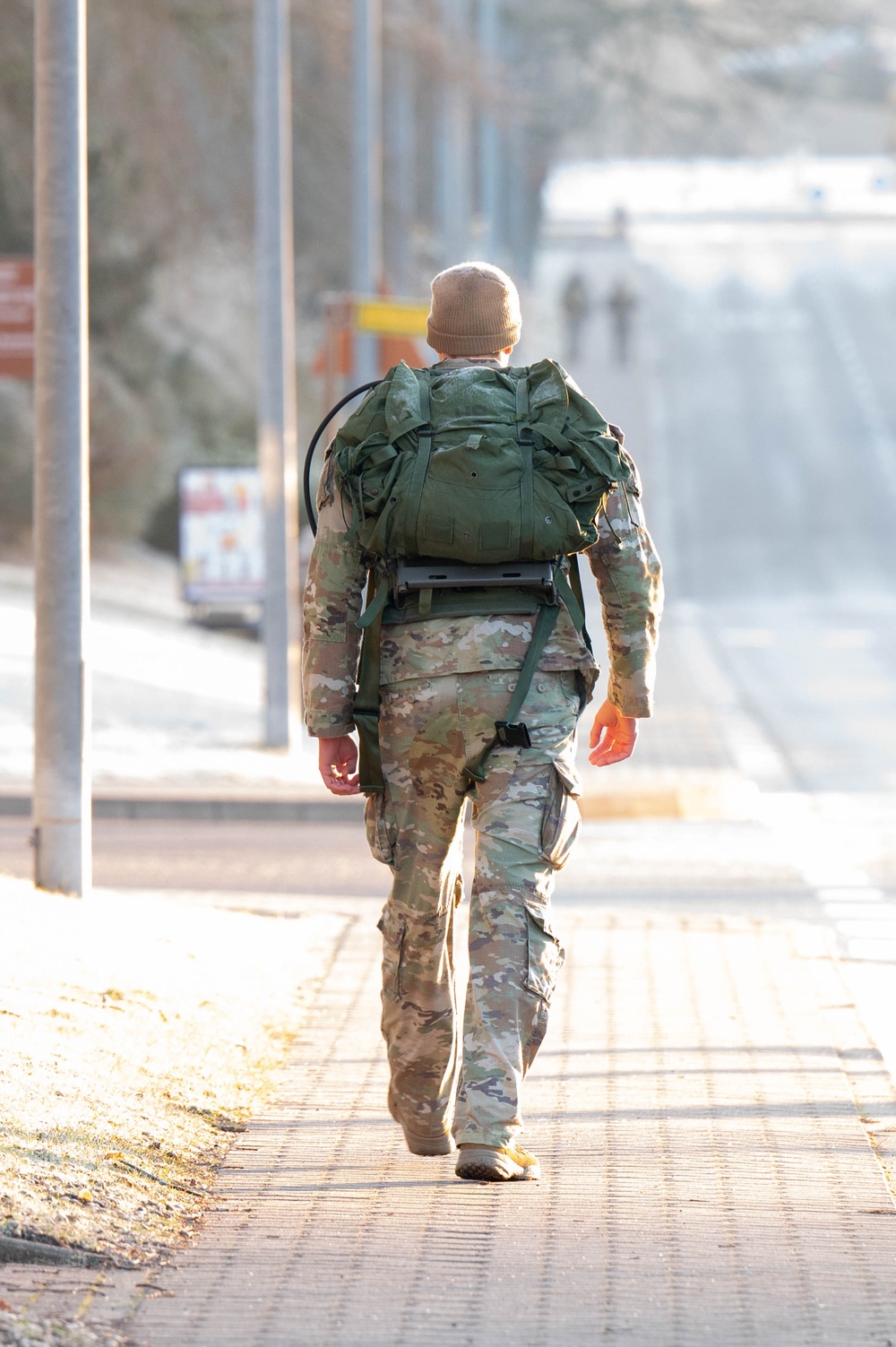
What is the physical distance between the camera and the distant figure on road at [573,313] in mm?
47500

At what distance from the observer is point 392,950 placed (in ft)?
16.1

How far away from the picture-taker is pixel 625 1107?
5523 millimetres

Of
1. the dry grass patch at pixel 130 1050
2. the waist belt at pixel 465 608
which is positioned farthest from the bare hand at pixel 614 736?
the dry grass patch at pixel 130 1050

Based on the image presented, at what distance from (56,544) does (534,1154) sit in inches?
149

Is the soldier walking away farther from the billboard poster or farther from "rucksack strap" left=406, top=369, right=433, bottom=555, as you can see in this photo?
the billboard poster

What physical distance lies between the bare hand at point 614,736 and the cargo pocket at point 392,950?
0.52 metres

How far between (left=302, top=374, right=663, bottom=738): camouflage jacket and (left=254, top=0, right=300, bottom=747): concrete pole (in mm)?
10265

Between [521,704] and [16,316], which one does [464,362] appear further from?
[16,316]

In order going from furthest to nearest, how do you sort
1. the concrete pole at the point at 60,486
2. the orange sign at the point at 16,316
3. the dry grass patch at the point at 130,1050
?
the orange sign at the point at 16,316, the concrete pole at the point at 60,486, the dry grass patch at the point at 130,1050

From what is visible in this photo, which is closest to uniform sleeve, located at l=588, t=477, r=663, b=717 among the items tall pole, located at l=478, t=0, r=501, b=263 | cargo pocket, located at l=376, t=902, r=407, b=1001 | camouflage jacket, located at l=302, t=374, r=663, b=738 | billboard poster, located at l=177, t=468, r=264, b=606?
camouflage jacket, located at l=302, t=374, r=663, b=738

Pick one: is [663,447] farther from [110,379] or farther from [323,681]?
[323,681]

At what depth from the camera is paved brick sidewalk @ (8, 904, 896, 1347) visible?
3.91 m

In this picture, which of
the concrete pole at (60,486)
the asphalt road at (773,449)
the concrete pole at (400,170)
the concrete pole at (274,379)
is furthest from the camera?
the concrete pole at (400,170)

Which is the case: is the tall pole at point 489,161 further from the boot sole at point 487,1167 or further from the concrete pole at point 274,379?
the boot sole at point 487,1167
